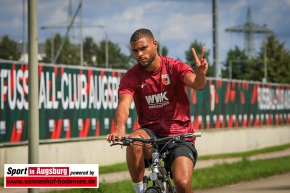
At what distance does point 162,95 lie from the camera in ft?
32.3

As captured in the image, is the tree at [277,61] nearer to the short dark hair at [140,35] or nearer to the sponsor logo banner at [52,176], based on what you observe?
the sponsor logo banner at [52,176]

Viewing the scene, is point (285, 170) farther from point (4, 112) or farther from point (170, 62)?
point (170, 62)

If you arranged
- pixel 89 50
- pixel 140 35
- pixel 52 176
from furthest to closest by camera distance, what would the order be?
pixel 89 50
pixel 52 176
pixel 140 35

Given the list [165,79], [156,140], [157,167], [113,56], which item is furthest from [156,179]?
[113,56]

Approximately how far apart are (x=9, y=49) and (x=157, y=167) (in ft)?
259

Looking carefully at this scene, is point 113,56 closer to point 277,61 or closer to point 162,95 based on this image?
point 277,61

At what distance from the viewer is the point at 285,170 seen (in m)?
26.0

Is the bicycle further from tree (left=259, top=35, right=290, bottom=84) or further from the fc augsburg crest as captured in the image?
tree (left=259, top=35, right=290, bottom=84)

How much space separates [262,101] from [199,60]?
122ft

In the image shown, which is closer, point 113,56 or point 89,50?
point 113,56

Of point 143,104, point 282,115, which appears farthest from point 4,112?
point 282,115

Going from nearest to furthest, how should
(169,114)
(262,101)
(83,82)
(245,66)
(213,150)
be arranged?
1. (169,114)
2. (83,82)
3. (213,150)
4. (262,101)
5. (245,66)

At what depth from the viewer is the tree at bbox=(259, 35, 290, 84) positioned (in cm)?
11056

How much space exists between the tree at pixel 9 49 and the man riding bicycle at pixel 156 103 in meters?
73.2
